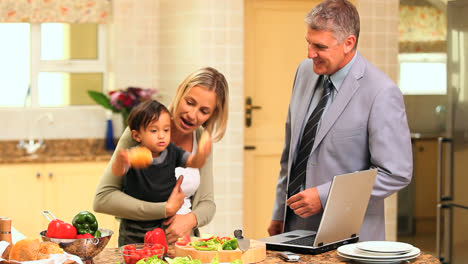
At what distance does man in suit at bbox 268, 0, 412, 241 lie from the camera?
9.23 ft

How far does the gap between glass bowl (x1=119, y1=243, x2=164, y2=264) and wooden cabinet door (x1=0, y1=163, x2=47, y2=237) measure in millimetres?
3391

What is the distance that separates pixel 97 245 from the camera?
237 centimetres

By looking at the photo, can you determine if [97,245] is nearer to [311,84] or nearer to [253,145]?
[311,84]

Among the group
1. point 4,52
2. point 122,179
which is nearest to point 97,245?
point 122,179

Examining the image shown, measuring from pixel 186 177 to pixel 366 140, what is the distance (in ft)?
2.43

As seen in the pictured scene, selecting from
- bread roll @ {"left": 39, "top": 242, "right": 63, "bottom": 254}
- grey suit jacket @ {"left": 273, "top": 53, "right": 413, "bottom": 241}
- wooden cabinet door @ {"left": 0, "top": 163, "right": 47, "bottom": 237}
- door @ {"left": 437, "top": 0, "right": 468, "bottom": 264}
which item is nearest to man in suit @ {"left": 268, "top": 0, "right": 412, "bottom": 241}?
grey suit jacket @ {"left": 273, "top": 53, "right": 413, "bottom": 241}

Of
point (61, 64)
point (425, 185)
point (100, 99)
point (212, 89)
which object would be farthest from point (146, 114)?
point (425, 185)

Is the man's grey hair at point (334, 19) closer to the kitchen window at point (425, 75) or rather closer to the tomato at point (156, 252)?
the tomato at point (156, 252)

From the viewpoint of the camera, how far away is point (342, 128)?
2910mm

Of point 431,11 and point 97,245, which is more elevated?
point 431,11

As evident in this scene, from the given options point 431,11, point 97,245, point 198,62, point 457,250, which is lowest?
point 457,250

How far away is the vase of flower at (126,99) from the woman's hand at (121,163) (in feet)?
10.1

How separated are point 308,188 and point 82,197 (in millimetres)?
3103

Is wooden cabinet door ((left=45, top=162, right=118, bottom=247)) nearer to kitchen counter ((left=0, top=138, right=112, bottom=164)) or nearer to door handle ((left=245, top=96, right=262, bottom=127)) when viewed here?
kitchen counter ((left=0, top=138, right=112, bottom=164))
